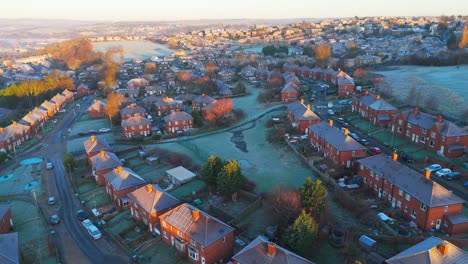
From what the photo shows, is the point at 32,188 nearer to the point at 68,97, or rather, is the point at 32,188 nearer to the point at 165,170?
the point at 165,170

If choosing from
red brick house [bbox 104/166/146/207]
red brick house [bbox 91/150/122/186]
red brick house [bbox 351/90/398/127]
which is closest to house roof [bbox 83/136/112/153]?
red brick house [bbox 91/150/122/186]

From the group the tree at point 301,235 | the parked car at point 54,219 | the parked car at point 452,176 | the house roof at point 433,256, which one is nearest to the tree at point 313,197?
the tree at point 301,235

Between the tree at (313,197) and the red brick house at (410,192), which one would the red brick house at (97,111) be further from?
the tree at (313,197)

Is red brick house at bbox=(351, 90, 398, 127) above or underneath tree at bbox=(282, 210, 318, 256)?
above

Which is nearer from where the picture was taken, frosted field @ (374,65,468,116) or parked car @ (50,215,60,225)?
parked car @ (50,215,60,225)

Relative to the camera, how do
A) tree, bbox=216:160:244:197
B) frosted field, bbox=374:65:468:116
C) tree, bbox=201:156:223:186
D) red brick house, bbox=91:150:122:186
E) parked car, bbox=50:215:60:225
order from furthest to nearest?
1. frosted field, bbox=374:65:468:116
2. red brick house, bbox=91:150:122:186
3. tree, bbox=201:156:223:186
4. tree, bbox=216:160:244:197
5. parked car, bbox=50:215:60:225

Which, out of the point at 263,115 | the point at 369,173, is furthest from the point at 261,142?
the point at 369,173

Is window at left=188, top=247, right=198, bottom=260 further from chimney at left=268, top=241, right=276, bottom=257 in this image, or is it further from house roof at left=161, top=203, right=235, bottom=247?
chimney at left=268, top=241, right=276, bottom=257
